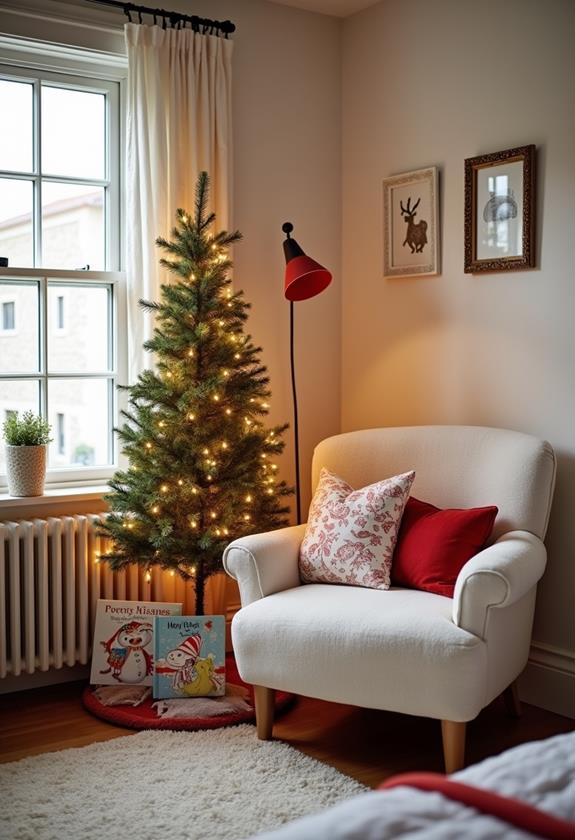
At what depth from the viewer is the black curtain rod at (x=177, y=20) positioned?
3566mm

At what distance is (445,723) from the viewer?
2.69 meters

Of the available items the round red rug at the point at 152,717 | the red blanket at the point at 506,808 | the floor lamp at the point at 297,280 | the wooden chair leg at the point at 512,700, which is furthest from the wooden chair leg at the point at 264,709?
the red blanket at the point at 506,808

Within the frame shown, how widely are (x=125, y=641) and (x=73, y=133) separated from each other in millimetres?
1943

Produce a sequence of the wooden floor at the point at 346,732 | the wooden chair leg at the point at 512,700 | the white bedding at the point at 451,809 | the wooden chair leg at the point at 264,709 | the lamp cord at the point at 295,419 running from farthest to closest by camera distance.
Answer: the lamp cord at the point at 295,419, the wooden chair leg at the point at 512,700, the wooden chair leg at the point at 264,709, the wooden floor at the point at 346,732, the white bedding at the point at 451,809

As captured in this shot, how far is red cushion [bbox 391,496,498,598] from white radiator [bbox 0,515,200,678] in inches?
40.3

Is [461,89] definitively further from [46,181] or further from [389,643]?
[389,643]

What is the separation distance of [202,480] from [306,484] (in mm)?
935

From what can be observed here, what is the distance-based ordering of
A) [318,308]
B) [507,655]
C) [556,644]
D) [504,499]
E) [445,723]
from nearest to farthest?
[445,723] < [507,655] < [504,499] < [556,644] < [318,308]

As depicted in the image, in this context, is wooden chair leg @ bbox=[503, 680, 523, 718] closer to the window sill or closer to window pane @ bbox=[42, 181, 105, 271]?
the window sill

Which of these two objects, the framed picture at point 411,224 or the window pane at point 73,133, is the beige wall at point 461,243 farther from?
the window pane at point 73,133

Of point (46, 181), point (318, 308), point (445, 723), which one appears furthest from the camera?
point (318, 308)

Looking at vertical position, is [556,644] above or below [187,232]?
below

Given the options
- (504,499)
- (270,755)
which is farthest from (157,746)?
(504,499)

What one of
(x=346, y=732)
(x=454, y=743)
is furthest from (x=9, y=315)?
(x=454, y=743)
